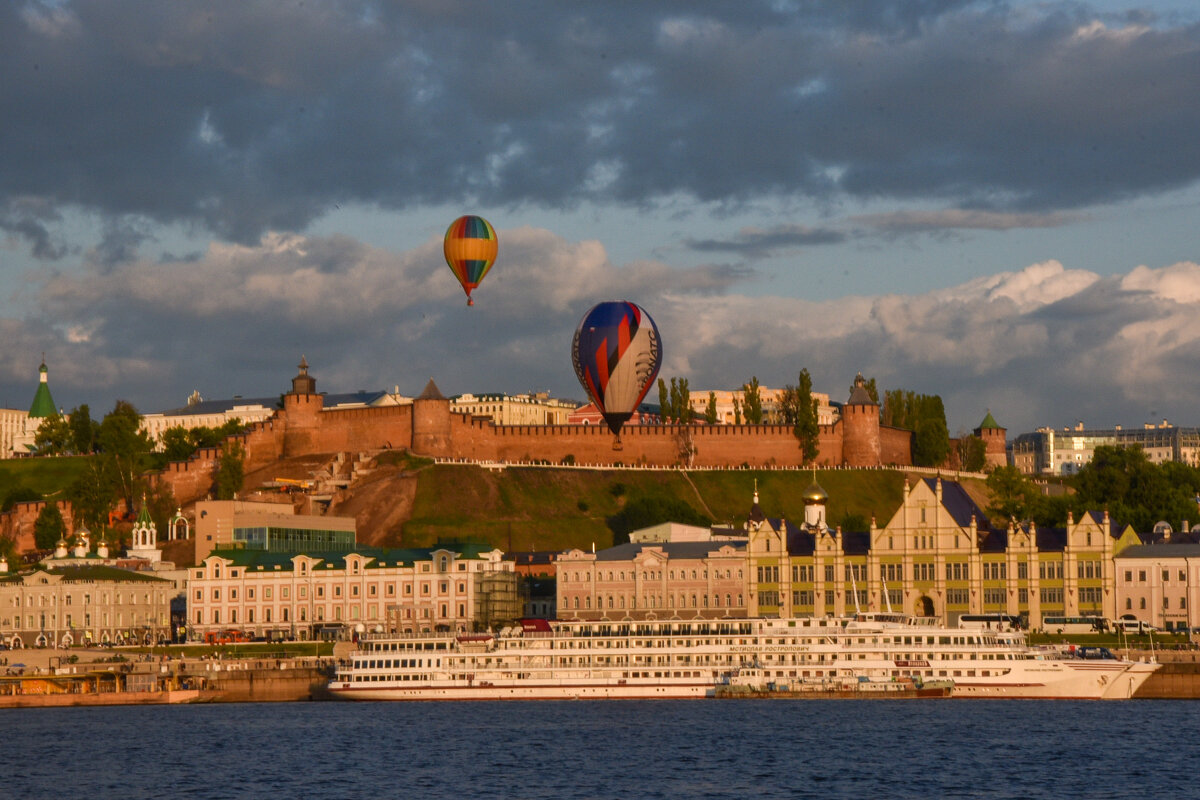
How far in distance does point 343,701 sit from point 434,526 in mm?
55036


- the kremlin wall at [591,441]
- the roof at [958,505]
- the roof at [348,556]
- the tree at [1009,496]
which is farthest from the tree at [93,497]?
the roof at [958,505]

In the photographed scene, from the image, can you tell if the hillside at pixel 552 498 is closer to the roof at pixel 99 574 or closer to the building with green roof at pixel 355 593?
the building with green roof at pixel 355 593

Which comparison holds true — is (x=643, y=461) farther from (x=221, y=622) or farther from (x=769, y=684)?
(x=769, y=684)

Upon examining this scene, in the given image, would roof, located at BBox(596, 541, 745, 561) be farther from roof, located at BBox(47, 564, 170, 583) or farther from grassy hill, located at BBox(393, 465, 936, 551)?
roof, located at BBox(47, 564, 170, 583)

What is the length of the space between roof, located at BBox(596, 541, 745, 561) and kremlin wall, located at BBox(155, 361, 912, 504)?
53787mm

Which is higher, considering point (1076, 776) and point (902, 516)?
point (902, 516)

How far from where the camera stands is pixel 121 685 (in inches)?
4464

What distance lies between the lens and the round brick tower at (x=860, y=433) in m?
193

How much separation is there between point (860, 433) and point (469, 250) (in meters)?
60.2

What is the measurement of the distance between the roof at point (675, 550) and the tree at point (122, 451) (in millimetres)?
59138

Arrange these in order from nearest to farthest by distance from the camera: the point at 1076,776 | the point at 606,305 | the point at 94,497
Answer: the point at 1076,776, the point at 606,305, the point at 94,497

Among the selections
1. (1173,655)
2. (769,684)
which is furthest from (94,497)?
(1173,655)

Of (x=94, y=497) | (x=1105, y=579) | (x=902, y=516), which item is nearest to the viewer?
(x=1105, y=579)

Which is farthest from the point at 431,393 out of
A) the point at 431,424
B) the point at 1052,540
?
the point at 1052,540
